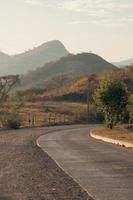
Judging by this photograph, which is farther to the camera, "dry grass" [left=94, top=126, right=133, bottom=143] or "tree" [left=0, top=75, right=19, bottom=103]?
"tree" [left=0, top=75, right=19, bottom=103]

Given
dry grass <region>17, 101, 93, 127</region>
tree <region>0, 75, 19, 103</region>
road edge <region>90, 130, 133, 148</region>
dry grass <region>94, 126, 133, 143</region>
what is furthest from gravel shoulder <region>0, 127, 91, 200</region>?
tree <region>0, 75, 19, 103</region>

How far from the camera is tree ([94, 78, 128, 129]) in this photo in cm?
5697

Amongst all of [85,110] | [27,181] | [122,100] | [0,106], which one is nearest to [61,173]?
[27,181]

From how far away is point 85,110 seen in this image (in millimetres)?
109438

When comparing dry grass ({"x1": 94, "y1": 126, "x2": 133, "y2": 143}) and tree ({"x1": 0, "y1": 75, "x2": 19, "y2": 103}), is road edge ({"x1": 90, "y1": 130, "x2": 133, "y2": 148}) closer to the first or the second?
dry grass ({"x1": 94, "y1": 126, "x2": 133, "y2": 143})

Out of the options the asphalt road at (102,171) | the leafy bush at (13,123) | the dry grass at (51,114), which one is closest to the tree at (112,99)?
the leafy bush at (13,123)

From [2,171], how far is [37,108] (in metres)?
91.7

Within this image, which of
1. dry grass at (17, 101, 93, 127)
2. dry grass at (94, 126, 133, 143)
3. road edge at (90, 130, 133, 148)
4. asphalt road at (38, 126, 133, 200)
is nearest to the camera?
asphalt road at (38, 126, 133, 200)

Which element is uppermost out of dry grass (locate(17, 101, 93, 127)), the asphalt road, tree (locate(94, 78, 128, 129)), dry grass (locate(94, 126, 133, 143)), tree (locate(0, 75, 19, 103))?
tree (locate(0, 75, 19, 103))

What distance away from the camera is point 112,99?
187ft

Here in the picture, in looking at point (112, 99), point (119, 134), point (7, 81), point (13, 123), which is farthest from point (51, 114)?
point (119, 134)

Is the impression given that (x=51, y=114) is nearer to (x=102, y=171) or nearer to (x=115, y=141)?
(x=115, y=141)

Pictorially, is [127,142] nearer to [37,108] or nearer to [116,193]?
[116,193]

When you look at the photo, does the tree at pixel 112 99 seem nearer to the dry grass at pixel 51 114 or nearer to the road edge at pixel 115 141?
the road edge at pixel 115 141
